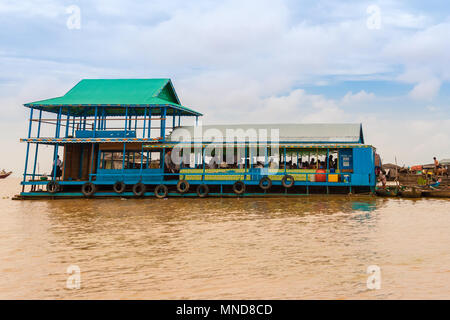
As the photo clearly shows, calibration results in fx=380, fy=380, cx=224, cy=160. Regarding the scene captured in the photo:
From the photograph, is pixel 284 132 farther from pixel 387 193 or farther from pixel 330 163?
pixel 387 193

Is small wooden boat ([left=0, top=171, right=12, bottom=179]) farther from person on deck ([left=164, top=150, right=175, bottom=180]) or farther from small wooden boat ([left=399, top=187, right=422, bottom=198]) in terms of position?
small wooden boat ([left=399, top=187, right=422, bottom=198])

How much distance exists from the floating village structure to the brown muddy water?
8.74 meters

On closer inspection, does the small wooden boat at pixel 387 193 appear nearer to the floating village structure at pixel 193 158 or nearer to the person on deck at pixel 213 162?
the floating village structure at pixel 193 158

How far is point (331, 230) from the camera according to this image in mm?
10766

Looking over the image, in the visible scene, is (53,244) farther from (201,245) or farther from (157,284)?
(157,284)

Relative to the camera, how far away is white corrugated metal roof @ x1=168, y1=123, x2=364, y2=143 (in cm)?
2294

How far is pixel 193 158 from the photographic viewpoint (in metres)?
24.2

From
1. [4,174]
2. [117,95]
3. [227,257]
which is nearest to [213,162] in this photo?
[117,95]

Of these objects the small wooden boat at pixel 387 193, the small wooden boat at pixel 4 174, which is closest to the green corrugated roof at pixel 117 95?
the small wooden boat at pixel 387 193

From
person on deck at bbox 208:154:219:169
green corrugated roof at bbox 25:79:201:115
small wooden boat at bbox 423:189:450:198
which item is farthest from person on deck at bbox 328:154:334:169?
green corrugated roof at bbox 25:79:201:115

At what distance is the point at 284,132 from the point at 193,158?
5951 mm

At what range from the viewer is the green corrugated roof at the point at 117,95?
936 inches

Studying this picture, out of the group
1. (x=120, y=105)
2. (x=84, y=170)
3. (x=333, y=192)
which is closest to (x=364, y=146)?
(x=333, y=192)
